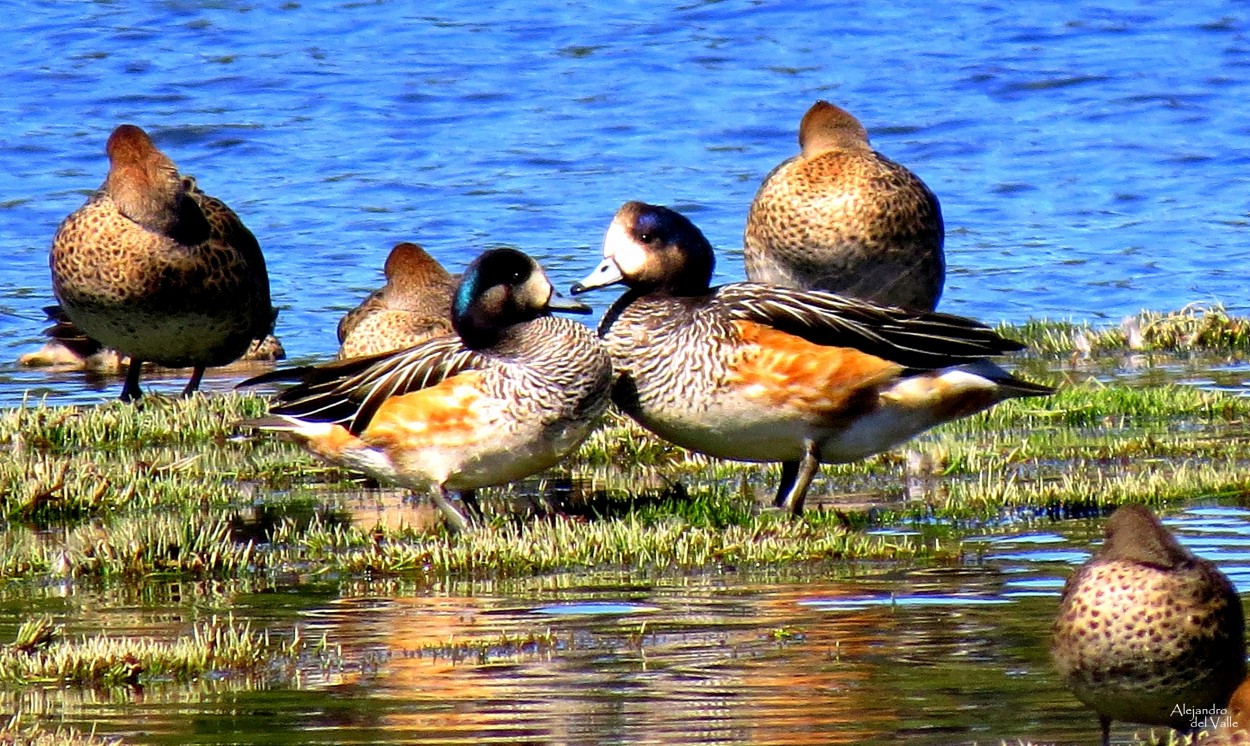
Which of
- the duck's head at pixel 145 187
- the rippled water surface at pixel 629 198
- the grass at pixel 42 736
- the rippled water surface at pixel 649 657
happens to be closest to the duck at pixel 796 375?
the rippled water surface at pixel 629 198

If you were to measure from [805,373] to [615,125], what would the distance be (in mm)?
14875

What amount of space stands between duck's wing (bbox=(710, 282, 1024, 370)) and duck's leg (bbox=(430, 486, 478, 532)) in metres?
1.21

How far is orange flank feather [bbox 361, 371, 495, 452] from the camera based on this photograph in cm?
734

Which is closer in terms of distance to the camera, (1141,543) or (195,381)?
(1141,543)

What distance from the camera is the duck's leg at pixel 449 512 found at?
737 cm

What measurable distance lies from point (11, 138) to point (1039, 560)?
17388 millimetres

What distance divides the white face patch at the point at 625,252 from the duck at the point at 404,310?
8.68ft

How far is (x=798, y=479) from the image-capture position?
7574 millimetres

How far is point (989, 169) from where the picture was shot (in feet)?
67.1

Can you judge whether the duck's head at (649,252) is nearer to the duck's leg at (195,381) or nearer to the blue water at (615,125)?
the duck's leg at (195,381)

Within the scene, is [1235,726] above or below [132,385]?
below

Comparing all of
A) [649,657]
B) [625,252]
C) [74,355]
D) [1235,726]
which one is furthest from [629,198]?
[1235,726]

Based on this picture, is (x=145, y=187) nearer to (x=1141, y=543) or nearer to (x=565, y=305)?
(x=565, y=305)

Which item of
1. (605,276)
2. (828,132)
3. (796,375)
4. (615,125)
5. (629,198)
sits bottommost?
(796,375)
